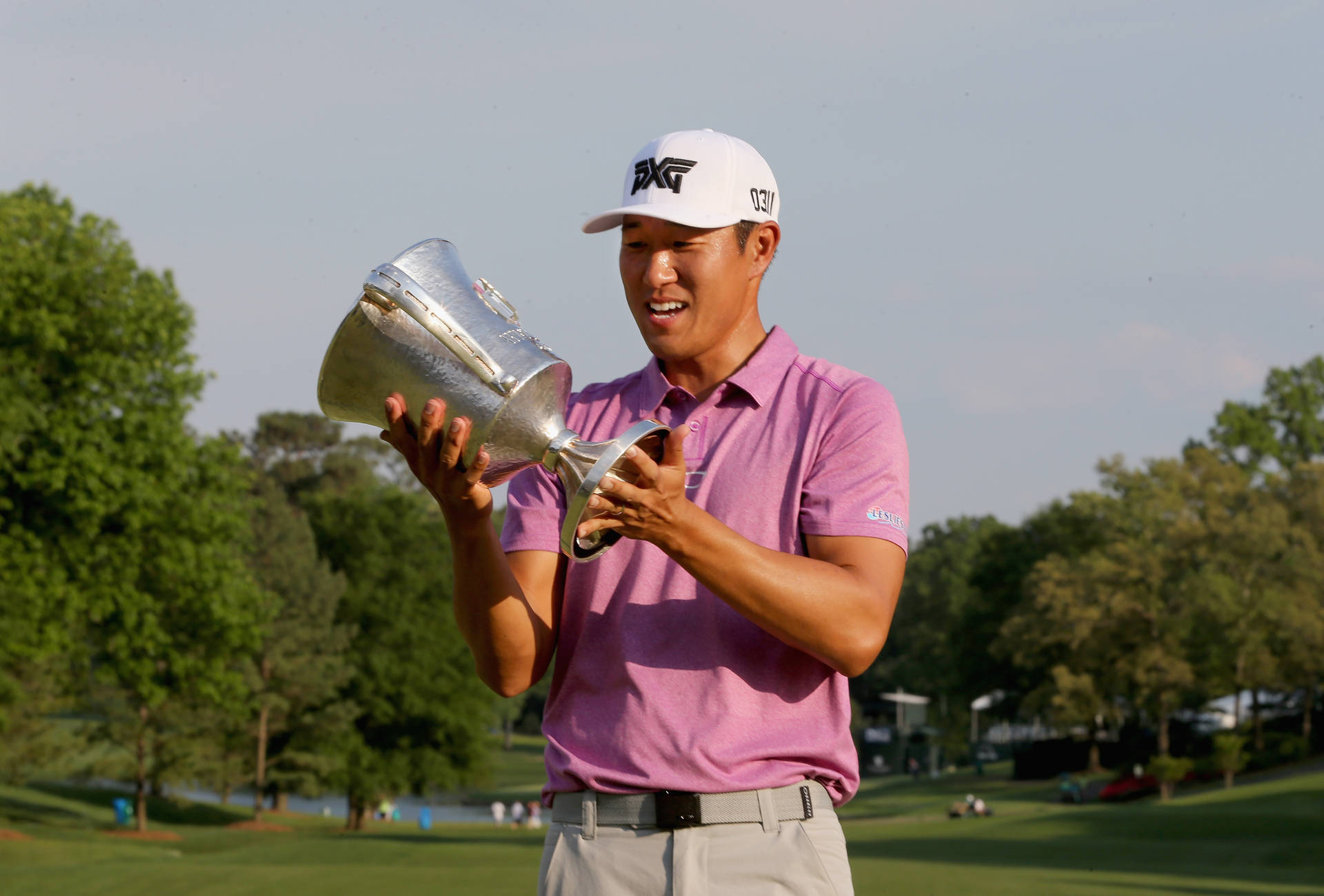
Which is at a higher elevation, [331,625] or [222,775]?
[331,625]

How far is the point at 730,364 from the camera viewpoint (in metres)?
3.43

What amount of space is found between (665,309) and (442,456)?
0.71m

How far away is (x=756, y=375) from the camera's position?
3.34 m

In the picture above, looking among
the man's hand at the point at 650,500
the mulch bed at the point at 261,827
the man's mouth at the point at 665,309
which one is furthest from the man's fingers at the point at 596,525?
the mulch bed at the point at 261,827

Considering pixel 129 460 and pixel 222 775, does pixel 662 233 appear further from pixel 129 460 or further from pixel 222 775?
pixel 222 775

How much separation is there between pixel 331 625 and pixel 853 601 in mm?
53915

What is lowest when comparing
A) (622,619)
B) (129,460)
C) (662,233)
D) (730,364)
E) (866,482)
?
(622,619)

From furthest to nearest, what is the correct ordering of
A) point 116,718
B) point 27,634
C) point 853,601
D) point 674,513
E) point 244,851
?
point 116,718 < point 244,851 < point 27,634 < point 853,601 < point 674,513

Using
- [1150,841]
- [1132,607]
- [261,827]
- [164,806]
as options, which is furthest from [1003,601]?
[1150,841]

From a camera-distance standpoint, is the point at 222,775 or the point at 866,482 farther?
the point at 222,775

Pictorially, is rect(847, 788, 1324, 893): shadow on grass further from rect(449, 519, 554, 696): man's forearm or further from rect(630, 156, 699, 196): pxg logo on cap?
rect(630, 156, 699, 196): pxg logo on cap

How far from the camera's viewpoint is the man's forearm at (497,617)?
3.16m

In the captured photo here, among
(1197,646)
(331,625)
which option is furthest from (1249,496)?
(331,625)

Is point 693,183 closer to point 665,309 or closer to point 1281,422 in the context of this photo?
point 665,309
